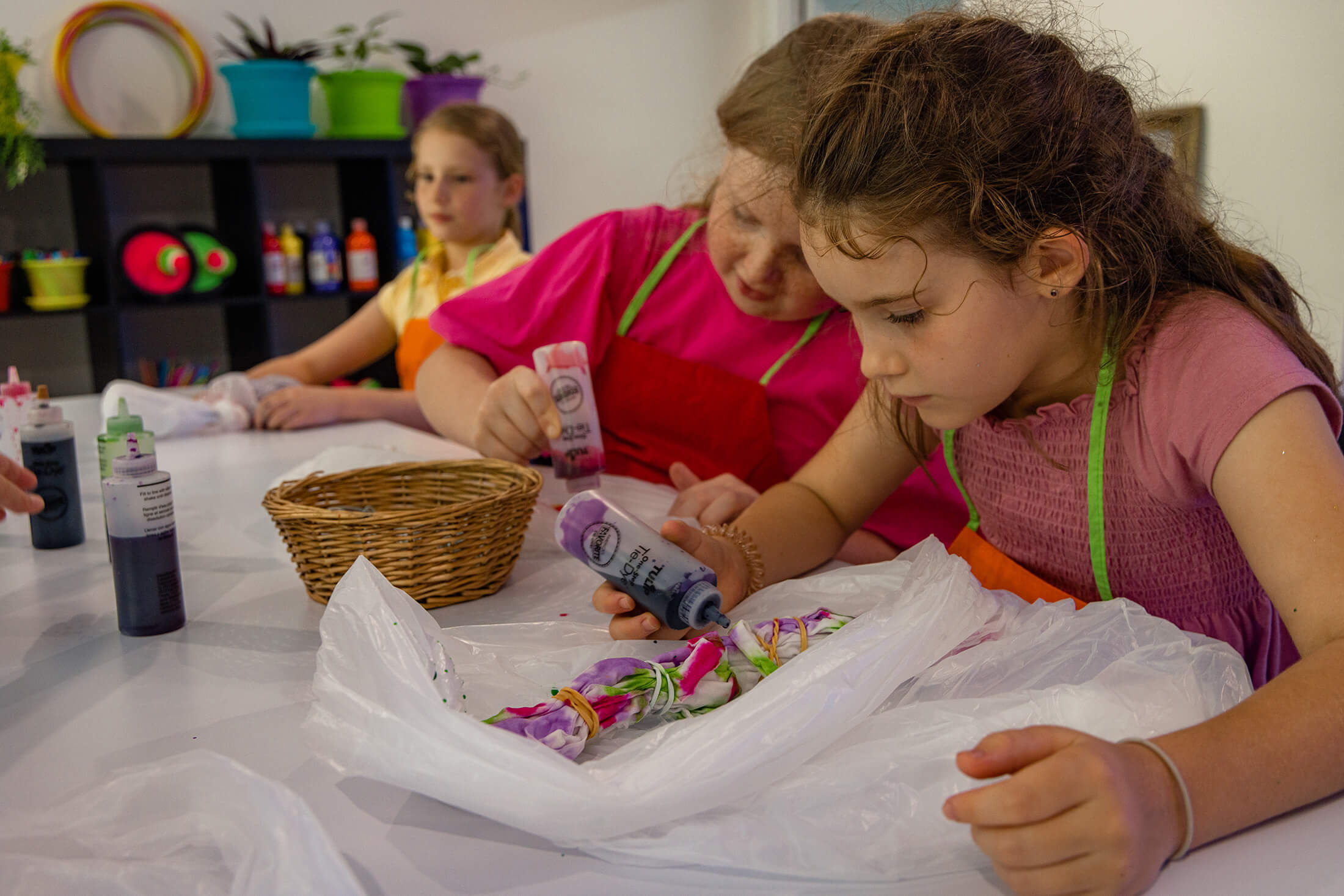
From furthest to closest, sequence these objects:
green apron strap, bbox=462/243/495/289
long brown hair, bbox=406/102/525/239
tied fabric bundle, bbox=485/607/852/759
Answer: long brown hair, bbox=406/102/525/239 < green apron strap, bbox=462/243/495/289 < tied fabric bundle, bbox=485/607/852/759

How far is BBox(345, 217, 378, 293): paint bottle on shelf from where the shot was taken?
3473mm

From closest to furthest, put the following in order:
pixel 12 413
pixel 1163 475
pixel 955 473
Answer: pixel 1163 475 < pixel 955 473 < pixel 12 413

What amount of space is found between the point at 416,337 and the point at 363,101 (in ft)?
4.93

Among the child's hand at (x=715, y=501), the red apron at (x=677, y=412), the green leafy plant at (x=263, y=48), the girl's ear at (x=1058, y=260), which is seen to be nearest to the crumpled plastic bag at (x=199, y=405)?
the red apron at (x=677, y=412)

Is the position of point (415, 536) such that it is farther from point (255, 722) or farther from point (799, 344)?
point (799, 344)

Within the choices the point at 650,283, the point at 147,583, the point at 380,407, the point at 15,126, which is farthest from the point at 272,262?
the point at 147,583

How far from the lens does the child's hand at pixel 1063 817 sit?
51cm

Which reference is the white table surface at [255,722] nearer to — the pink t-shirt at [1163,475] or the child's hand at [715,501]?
the child's hand at [715,501]

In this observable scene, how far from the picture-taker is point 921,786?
1.96ft

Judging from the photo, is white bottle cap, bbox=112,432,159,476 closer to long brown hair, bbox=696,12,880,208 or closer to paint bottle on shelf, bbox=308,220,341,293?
long brown hair, bbox=696,12,880,208

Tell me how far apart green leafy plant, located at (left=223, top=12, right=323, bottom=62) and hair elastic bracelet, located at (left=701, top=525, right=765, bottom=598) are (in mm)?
2796

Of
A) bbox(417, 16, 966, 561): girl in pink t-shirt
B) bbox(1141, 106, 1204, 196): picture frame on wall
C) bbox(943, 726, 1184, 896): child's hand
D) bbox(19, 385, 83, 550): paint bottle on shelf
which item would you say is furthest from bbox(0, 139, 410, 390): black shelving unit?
bbox(943, 726, 1184, 896): child's hand

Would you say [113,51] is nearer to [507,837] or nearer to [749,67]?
[749,67]

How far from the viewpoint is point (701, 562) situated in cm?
90
